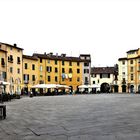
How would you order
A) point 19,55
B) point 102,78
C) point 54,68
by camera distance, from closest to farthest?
point 19,55 → point 54,68 → point 102,78

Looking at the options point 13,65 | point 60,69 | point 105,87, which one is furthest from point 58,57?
point 13,65

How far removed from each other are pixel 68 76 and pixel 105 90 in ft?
60.2

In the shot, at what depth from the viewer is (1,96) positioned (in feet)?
108

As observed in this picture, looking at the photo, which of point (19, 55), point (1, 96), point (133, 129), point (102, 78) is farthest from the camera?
point (102, 78)

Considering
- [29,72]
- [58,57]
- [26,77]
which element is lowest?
[26,77]

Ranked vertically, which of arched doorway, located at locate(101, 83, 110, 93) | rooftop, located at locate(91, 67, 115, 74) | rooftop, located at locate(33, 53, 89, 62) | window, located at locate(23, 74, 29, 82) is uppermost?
rooftop, located at locate(33, 53, 89, 62)

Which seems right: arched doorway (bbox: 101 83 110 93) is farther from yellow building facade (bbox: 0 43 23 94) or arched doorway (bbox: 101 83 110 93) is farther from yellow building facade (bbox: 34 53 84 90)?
yellow building facade (bbox: 0 43 23 94)

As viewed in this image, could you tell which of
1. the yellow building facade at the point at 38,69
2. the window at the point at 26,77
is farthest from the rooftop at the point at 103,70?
the window at the point at 26,77

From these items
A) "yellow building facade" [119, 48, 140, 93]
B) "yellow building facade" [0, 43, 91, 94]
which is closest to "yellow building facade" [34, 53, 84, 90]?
"yellow building facade" [0, 43, 91, 94]

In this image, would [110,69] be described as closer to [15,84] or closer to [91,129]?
[15,84]

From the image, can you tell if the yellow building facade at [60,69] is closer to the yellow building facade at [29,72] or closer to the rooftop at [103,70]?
the yellow building facade at [29,72]

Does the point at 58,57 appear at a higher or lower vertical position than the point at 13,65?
higher

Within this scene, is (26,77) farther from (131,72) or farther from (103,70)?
(103,70)

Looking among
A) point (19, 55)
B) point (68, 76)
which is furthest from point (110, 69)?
point (19, 55)
